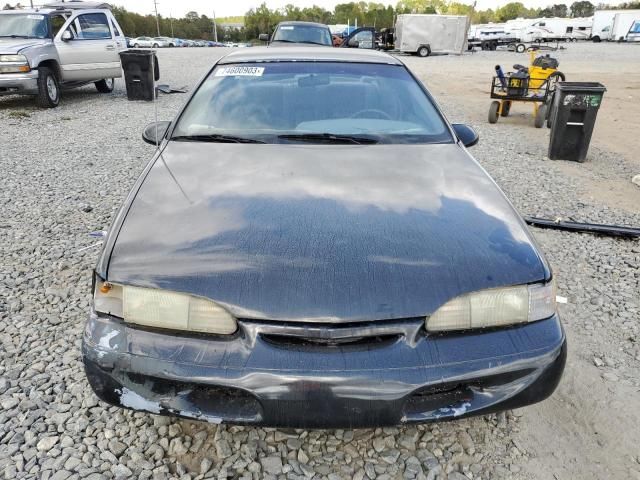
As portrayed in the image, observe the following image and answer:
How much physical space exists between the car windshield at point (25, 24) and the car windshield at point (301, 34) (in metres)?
5.24

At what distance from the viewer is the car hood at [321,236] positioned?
63.3 inches

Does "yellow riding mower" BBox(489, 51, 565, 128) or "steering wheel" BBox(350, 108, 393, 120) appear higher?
"steering wheel" BBox(350, 108, 393, 120)

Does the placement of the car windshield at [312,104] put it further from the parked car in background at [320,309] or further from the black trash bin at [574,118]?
the black trash bin at [574,118]

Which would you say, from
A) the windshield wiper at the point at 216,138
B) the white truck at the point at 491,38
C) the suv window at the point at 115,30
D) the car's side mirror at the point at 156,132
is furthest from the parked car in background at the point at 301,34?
the white truck at the point at 491,38

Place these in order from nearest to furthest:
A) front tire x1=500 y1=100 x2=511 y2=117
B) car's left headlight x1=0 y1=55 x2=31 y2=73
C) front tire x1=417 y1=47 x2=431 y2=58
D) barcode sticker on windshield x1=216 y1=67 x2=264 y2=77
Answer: barcode sticker on windshield x1=216 y1=67 x2=264 y2=77, car's left headlight x1=0 y1=55 x2=31 y2=73, front tire x1=500 y1=100 x2=511 y2=117, front tire x1=417 y1=47 x2=431 y2=58

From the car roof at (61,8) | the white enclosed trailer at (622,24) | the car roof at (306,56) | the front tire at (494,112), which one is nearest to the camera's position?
the car roof at (306,56)

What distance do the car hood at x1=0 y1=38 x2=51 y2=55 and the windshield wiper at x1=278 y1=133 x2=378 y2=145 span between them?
8340mm

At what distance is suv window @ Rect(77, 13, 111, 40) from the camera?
33.1 ft

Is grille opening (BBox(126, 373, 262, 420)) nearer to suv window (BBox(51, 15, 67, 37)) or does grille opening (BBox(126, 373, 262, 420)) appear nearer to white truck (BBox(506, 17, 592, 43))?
suv window (BBox(51, 15, 67, 37))

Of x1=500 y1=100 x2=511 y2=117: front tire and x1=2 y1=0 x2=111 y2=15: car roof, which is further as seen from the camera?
x1=500 y1=100 x2=511 y2=117: front tire

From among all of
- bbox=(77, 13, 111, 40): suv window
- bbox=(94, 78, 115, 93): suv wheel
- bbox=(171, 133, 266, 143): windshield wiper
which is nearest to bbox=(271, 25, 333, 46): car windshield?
bbox=(77, 13, 111, 40): suv window

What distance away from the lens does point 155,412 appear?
5.35 feet

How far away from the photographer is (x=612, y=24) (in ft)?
157

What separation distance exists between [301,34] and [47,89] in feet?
20.2
